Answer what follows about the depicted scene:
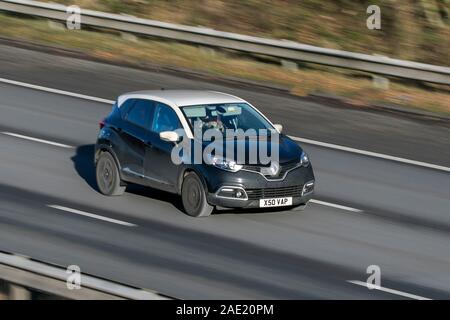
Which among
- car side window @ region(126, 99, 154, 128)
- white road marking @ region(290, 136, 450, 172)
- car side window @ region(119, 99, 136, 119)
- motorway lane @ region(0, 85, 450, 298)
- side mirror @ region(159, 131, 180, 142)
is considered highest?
white road marking @ region(290, 136, 450, 172)

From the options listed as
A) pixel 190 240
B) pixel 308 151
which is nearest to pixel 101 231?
pixel 190 240

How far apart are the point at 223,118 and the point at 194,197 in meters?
1.39

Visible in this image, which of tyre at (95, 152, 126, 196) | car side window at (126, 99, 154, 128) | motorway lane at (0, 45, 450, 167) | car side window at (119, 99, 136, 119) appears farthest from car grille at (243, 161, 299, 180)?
motorway lane at (0, 45, 450, 167)

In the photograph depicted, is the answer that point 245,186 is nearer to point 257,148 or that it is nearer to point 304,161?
point 257,148

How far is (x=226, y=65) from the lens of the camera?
25.7 m

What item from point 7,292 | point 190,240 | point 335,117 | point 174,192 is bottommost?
point 7,292

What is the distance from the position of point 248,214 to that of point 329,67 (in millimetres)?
10102

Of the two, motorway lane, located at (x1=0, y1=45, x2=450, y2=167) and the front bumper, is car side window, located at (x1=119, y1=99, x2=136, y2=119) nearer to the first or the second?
the front bumper

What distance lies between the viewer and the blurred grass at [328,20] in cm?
2841

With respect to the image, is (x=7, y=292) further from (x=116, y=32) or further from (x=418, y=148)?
(x=116, y=32)

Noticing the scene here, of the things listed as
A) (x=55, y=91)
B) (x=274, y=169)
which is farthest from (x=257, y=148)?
(x=55, y=91)

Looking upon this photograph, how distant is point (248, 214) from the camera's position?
53.5 feet

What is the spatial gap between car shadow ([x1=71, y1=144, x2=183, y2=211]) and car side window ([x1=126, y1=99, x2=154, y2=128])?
1.21m

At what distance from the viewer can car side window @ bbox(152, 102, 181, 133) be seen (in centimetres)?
1644
